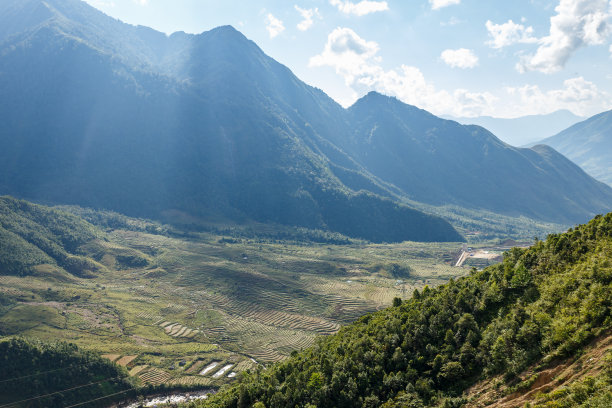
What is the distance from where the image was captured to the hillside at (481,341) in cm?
3947

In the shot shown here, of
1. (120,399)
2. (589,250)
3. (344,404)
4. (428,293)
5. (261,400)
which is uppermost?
(589,250)

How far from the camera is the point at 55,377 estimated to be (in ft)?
393

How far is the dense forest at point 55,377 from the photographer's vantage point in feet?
379

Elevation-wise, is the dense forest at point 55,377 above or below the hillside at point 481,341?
below

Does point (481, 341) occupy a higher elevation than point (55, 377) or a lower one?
higher

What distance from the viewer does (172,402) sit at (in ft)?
399

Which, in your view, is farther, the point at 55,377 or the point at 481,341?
the point at 55,377

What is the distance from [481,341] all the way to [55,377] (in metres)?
136

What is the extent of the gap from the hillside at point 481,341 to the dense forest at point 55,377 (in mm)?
72858

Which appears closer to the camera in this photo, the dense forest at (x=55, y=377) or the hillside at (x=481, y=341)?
the hillside at (x=481, y=341)

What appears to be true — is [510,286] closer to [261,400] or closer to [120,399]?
[261,400]

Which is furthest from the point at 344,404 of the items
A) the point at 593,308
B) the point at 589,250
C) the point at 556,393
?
the point at 589,250

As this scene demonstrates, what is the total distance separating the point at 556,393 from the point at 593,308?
41.2 feet

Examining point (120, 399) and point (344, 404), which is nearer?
point (344, 404)
